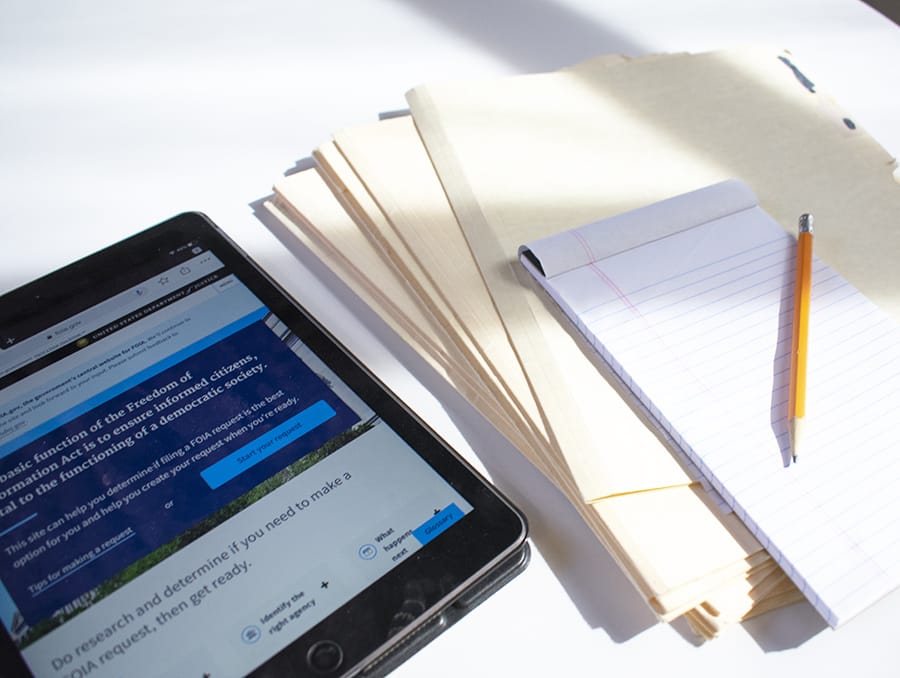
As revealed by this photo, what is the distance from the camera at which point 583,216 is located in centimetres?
63

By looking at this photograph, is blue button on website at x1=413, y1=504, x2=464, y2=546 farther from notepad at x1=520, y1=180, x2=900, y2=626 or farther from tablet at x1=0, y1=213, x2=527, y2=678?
notepad at x1=520, y1=180, x2=900, y2=626

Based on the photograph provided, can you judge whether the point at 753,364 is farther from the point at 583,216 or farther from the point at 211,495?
the point at 211,495

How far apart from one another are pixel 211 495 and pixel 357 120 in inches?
17.2

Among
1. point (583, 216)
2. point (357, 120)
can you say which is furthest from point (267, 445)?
point (357, 120)

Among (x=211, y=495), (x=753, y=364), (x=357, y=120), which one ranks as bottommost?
(x=753, y=364)

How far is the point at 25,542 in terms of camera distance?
0.44m

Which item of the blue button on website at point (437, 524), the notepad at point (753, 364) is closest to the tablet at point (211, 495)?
the blue button on website at point (437, 524)

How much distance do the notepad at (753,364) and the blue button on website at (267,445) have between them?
183 mm

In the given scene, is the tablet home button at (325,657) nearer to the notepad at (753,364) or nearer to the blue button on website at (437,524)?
the blue button on website at (437,524)

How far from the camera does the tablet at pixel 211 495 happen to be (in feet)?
1.36

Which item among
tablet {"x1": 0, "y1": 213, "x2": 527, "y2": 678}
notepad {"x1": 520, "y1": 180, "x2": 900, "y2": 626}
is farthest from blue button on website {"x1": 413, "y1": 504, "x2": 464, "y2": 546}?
notepad {"x1": 520, "y1": 180, "x2": 900, "y2": 626}

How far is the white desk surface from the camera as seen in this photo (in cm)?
45

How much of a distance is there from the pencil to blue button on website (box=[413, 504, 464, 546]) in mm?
198

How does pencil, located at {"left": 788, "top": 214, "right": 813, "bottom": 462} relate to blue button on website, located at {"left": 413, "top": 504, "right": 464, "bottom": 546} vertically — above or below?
below
